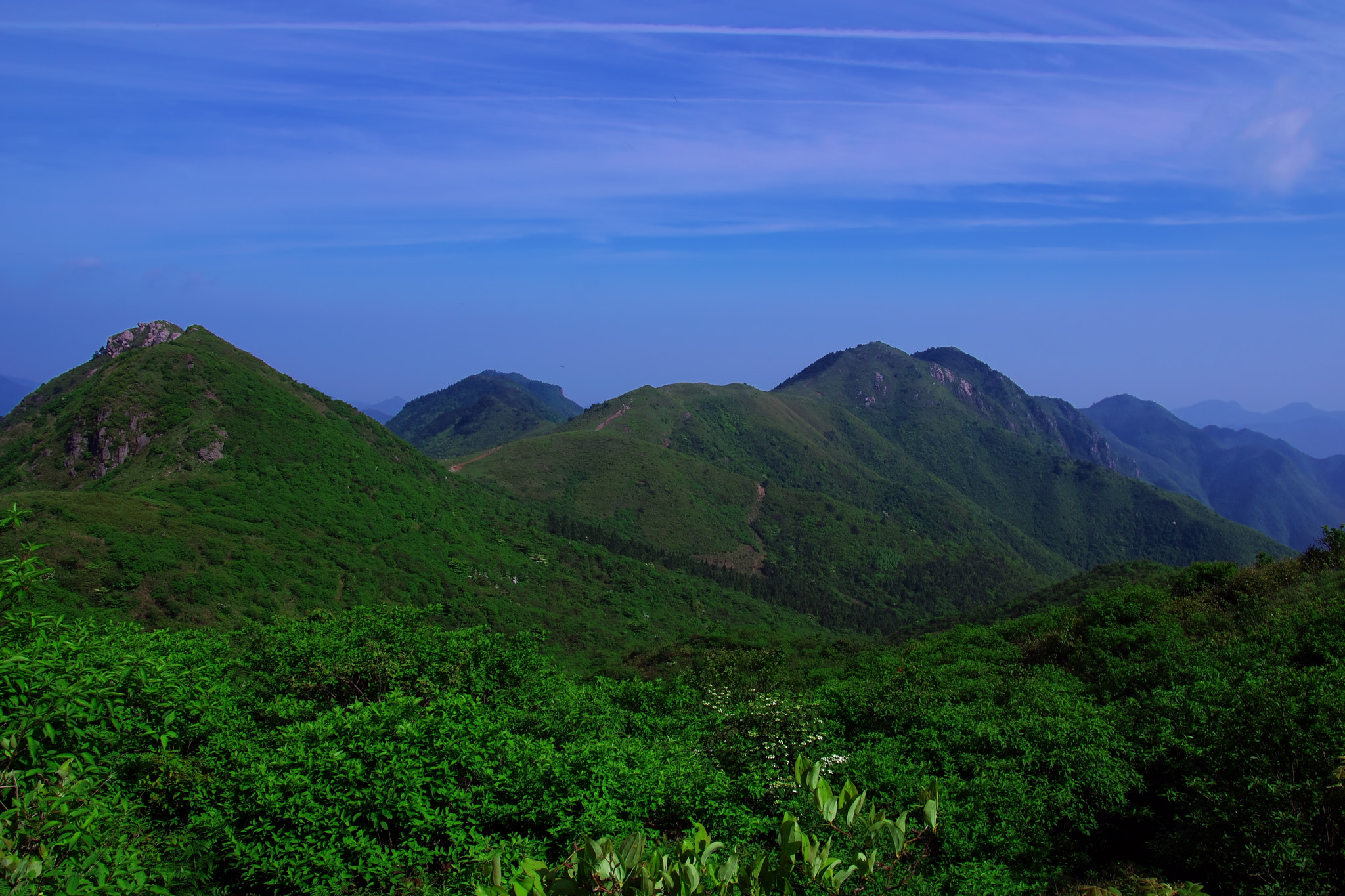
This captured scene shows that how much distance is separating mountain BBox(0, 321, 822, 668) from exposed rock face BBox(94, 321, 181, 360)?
0.34 m

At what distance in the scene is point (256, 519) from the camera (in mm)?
81500

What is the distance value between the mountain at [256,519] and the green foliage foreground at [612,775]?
4193 centimetres

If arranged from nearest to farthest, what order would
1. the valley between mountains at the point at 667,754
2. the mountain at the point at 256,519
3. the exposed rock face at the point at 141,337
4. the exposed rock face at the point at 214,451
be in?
the valley between mountains at the point at 667,754 → the mountain at the point at 256,519 → the exposed rock face at the point at 214,451 → the exposed rock face at the point at 141,337

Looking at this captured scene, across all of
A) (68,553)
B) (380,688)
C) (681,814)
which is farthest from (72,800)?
(68,553)

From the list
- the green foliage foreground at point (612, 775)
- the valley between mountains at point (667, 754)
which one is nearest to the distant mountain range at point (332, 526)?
the valley between mountains at point (667, 754)

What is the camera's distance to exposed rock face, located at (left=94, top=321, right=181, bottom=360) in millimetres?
111875

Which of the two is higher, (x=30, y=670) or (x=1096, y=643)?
(x=30, y=670)

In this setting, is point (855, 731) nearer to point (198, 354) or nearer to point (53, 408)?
point (198, 354)

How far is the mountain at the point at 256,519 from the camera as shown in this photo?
61.3 meters

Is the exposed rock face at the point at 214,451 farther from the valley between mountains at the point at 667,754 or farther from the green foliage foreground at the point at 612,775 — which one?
the green foliage foreground at the point at 612,775

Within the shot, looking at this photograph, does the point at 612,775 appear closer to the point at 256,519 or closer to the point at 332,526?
the point at 256,519

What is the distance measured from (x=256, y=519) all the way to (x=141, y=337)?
2251 inches

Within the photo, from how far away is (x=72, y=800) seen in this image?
9.70 meters

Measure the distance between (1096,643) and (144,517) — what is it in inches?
3078
